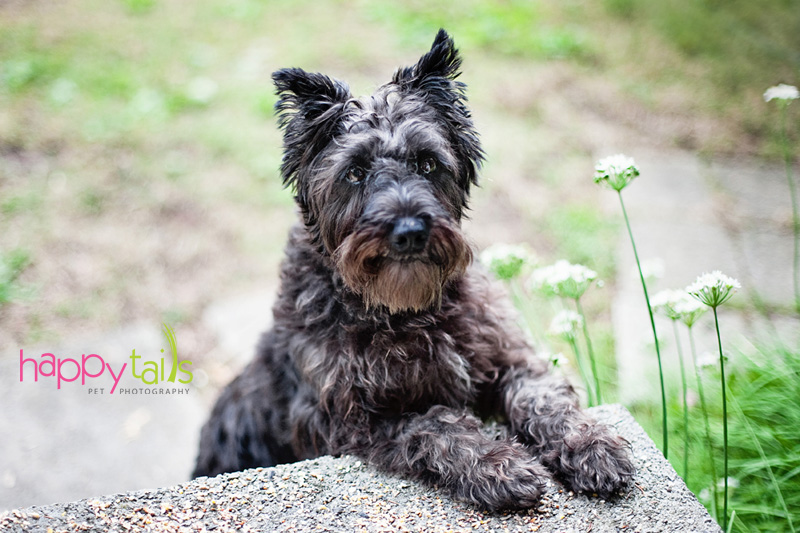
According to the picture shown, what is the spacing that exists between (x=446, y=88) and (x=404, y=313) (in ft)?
3.20

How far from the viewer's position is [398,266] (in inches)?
98.3

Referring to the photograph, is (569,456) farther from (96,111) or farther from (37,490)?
(96,111)

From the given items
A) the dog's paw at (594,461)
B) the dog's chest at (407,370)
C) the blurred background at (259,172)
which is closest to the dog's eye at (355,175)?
the dog's chest at (407,370)

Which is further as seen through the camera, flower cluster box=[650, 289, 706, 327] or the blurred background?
the blurred background

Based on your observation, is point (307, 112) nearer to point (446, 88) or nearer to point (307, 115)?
point (307, 115)

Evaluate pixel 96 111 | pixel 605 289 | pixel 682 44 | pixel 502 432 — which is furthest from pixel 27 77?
pixel 682 44

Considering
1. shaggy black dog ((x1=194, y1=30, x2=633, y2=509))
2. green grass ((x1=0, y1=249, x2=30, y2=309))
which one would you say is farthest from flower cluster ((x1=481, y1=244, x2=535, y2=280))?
green grass ((x1=0, y1=249, x2=30, y2=309))

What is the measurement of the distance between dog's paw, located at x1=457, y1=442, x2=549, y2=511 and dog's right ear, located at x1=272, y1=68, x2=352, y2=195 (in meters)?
1.32

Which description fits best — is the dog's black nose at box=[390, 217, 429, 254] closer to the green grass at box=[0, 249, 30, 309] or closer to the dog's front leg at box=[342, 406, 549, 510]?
the dog's front leg at box=[342, 406, 549, 510]

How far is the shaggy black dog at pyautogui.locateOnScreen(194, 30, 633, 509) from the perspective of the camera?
2453mm

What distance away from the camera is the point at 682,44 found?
7660 millimetres

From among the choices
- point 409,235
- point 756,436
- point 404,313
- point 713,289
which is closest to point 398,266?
point 409,235

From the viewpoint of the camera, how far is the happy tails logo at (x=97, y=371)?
4582 millimetres

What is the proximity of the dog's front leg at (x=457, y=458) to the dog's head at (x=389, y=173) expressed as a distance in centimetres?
49
